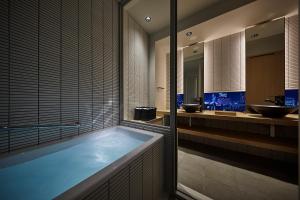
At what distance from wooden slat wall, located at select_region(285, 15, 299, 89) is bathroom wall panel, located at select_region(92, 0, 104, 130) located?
2.74 metres

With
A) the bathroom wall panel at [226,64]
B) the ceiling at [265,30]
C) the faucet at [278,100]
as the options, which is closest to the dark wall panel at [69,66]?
the bathroom wall panel at [226,64]

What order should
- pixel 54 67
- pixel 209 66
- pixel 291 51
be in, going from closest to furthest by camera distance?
pixel 54 67
pixel 291 51
pixel 209 66

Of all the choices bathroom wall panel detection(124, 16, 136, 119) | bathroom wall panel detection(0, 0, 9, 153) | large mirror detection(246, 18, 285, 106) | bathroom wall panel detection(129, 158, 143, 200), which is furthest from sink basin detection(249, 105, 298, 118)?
bathroom wall panel detection(0, 0, 9, 153)

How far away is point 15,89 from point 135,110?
1519 millimetres

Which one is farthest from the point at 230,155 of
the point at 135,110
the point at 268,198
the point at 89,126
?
the point at 89,126

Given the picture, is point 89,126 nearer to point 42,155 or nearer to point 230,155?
point 42,155

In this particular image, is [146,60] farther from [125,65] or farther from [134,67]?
[125,65]

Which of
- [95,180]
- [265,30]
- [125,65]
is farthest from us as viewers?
[125,65]

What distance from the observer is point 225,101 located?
8.73ft

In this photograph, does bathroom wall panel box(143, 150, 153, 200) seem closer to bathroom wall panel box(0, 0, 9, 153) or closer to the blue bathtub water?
the blue bathtub water

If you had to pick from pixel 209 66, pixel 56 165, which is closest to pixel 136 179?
pixel 56 165

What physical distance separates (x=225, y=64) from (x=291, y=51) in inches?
35.1

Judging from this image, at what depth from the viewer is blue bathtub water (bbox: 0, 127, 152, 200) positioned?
967mm

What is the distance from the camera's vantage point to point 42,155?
1.27 m
